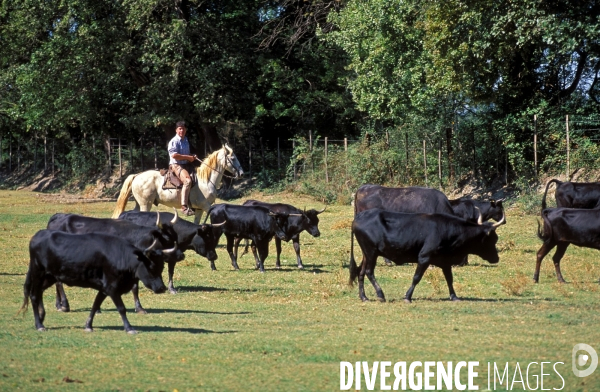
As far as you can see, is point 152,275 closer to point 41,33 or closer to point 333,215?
point 333,215

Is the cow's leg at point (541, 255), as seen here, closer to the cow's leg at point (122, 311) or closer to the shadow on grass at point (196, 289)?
the shadow on grass at point (196, 289)

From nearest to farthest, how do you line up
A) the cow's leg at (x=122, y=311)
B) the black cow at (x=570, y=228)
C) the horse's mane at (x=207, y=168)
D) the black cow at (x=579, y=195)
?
the cow's leg at (x=122, y=311)
the black cow at (x=570, y=228)
the black cow at (x=579, y=195)
the horse's mane at (x=207, y=168)

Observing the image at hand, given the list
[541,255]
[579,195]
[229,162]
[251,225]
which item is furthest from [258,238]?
[579,195]

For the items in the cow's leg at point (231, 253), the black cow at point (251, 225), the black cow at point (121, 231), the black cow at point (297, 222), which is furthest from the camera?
the black cow at point (297, 222)

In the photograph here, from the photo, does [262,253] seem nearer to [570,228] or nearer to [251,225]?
[251,225]

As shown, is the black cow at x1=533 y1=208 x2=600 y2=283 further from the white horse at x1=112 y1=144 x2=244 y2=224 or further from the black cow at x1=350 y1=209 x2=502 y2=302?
the white horse at x1=112 y1=144 x2=244 y2=224

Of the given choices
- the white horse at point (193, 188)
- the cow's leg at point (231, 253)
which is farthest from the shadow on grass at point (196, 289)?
the white horse at point (193, 188)

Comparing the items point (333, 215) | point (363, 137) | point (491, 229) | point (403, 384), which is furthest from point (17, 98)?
point (403, 384)

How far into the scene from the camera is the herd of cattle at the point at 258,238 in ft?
40.3

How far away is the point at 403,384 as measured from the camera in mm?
9602

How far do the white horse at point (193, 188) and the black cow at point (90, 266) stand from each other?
34.1 ft

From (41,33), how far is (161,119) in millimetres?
7043

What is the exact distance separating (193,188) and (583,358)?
13707mm

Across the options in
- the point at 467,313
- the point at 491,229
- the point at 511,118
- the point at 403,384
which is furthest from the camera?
the point at 511,118
